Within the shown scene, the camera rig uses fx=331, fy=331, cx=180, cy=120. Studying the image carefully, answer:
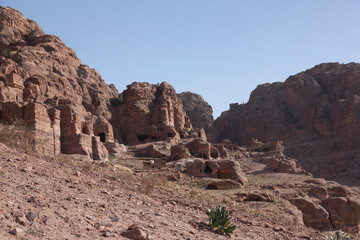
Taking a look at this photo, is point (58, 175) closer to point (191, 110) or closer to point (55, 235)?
point (55, 235)

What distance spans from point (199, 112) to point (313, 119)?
30569 millimetres

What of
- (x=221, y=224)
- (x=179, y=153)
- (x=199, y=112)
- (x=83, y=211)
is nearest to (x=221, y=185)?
(x=221, y=224)

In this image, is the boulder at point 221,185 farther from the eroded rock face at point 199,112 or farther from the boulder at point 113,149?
the eroded rock face at point 199,112

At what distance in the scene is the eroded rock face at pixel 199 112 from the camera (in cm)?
8956

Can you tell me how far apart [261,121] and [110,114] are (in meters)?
42.6

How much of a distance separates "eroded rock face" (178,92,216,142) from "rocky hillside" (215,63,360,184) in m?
4.25

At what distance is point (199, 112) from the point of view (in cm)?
9375

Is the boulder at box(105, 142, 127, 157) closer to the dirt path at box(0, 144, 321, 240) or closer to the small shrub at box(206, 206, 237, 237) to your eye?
the dirt path at box(0, 144, 321, 240)

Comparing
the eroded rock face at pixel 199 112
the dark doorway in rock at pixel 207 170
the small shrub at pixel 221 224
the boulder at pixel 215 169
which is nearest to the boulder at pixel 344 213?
the boulder at pixel 215 169

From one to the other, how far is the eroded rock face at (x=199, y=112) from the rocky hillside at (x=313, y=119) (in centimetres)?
425

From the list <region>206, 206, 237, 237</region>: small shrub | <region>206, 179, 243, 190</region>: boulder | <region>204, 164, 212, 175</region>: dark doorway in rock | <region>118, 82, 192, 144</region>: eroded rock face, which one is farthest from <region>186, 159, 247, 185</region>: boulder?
<region>118, 82, 192, 144</region>: eroded rock face

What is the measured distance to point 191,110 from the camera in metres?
96.4

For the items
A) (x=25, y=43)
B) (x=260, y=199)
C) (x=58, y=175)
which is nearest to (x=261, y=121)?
(x=25, y=43)

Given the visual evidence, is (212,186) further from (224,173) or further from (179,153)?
(179,153)
